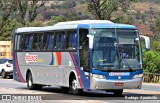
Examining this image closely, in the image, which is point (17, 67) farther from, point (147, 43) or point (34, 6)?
point (34, 6)

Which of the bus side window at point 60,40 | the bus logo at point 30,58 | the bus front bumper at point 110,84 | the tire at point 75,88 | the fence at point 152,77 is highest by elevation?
the bus side window at point 60,40

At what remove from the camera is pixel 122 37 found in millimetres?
22484

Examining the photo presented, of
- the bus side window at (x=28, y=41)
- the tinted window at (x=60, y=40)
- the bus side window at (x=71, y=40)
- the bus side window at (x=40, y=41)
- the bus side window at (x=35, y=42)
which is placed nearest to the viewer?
the bus side window at (x=71, y=40)

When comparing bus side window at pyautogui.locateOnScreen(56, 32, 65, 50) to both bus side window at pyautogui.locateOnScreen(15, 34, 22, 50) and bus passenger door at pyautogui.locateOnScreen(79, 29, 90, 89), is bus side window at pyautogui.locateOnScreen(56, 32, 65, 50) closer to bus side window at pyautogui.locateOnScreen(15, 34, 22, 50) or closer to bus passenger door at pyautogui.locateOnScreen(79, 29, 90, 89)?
bus passenger door at pyautogui.locateOnScreen(79, 29, 90, 89)

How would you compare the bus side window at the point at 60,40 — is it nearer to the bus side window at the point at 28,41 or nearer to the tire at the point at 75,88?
the tire at the point at 75,88

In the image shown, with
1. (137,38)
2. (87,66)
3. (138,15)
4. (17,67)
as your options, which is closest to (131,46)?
(137,38)

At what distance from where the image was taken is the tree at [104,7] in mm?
52438

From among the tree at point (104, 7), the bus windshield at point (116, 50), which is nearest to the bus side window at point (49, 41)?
the bus windshield at point (116, 50)

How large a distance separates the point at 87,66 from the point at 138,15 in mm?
136811

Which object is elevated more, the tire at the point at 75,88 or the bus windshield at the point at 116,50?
the bus windshield at the point at 116,50

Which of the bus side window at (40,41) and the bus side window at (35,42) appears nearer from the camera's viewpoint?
the bus side window at (40,41)

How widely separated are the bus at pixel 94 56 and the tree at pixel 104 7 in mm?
26702

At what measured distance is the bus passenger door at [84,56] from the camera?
22.2 m

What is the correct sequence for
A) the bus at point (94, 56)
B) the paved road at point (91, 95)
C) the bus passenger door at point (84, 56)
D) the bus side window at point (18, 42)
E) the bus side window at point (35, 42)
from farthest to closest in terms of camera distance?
the bus side window at point (18, 42), the bus side window at point (35, 42), the bus passenger door at point (84, 56), the bus at point (94, 56), the paved road at point (91, 95)
